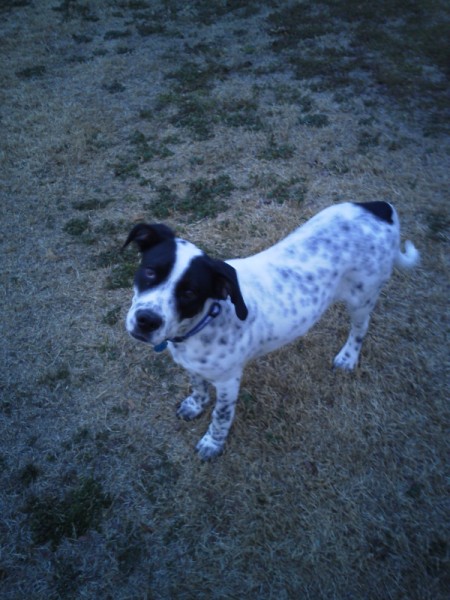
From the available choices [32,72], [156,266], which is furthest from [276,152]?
[32,72]

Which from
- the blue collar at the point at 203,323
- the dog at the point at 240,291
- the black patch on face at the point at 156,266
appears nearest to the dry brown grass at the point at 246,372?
the dog at the point at 240,291

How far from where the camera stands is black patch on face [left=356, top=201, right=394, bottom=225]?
3.28m

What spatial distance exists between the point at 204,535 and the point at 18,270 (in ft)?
11.3

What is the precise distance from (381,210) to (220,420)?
2044mm

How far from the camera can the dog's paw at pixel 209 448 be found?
3.38 m

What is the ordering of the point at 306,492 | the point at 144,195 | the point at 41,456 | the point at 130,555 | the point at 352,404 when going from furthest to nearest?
the point at 144,195 → the point at 352,404 → the point at 41,456 → the point at 306,492 → the point at 130,555

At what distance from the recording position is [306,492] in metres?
3.21

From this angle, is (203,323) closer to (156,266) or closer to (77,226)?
(156,266)

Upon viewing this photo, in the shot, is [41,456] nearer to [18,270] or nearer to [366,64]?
[18,270]

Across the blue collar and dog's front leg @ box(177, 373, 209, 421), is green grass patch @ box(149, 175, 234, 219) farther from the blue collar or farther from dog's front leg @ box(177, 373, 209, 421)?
the blue collar

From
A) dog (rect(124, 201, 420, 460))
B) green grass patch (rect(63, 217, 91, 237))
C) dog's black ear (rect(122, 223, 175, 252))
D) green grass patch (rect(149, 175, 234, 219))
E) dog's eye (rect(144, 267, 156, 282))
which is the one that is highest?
dog's black ear (rect(122, 223, 175, 252))

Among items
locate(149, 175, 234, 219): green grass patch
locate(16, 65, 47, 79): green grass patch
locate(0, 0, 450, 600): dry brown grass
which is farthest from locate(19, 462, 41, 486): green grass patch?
locate(16, 65, 47, 79): green grass patch

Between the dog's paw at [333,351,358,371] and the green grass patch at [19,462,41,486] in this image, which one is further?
A: the dog's paw at [333,351,358,371]

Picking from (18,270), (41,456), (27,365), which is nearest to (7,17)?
(18,270)
